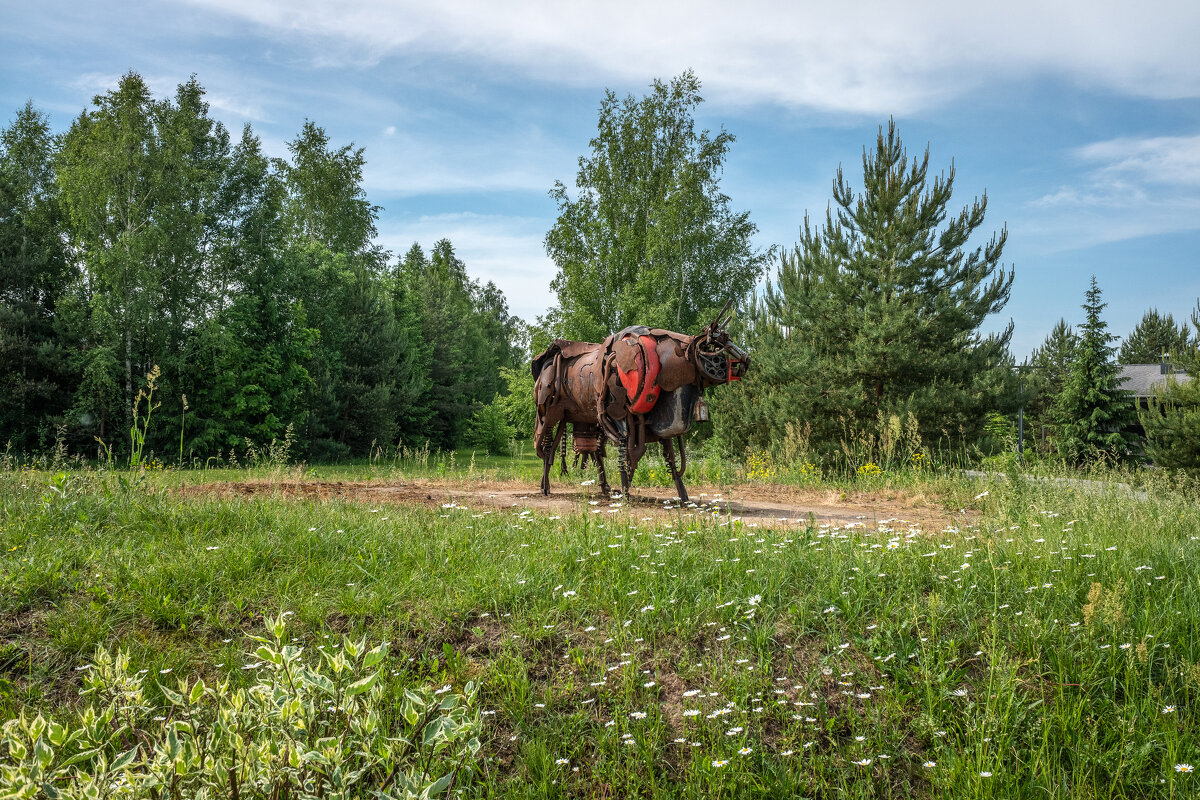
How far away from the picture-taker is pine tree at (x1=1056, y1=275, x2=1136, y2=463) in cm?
2205

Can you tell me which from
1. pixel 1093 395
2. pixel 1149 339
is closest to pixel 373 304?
pixel 1093 395

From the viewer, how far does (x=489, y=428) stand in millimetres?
38812

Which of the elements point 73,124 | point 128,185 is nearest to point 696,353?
point 128,185

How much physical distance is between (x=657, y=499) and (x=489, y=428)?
31.2 m

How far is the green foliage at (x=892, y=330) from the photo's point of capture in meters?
15.7

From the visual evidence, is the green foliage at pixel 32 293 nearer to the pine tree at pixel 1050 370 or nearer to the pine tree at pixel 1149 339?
the pine tree at pixel 1050 370

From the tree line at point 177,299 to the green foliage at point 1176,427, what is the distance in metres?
Result: 23.1

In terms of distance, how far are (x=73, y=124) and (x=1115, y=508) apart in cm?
3293

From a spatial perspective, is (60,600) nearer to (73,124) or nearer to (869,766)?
(869,766)

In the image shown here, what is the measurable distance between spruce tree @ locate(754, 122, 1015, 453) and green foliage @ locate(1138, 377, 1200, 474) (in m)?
3.72

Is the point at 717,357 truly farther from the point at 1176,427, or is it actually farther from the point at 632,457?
the point at 1176,427

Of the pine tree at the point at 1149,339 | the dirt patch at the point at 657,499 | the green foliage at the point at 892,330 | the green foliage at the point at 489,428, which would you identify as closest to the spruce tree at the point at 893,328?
the green foliage at the point at 892,330

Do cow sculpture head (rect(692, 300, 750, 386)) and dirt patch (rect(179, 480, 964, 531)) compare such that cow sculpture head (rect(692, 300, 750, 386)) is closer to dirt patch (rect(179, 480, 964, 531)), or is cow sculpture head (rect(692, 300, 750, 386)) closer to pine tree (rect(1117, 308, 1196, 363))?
dirt patch (rect(179, 480, 964, 531))

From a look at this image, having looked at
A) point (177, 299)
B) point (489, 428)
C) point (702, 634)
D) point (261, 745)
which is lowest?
point (702, 634)
